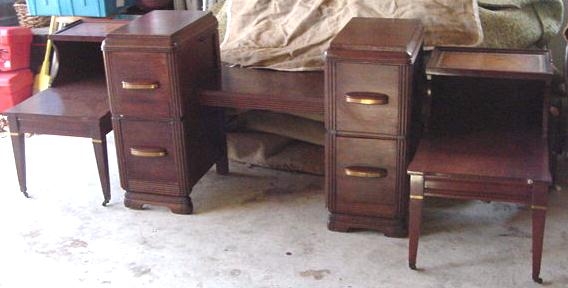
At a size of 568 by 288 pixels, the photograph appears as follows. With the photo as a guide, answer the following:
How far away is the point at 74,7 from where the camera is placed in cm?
334

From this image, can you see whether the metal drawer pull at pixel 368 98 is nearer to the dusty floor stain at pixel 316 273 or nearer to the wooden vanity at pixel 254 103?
the wooden vanity at pixel 254 103

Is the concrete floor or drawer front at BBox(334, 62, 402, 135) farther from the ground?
drawer front at BBox(334, 62, 402, 135)

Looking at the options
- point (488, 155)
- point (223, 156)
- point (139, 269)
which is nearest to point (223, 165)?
point (223, 156)

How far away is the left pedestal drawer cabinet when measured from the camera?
7.61 ft

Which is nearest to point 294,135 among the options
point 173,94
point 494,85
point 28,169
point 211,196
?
point 211,196

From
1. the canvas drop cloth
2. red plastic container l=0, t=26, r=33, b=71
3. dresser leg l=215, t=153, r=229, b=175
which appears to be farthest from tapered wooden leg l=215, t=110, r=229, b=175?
red plastic container l=0, t=26, r=33, b=71

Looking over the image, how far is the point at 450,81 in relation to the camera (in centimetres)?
240

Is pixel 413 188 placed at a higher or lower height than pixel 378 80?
lower

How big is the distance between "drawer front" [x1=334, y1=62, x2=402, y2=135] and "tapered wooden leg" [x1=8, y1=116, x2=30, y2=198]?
49.2 inches

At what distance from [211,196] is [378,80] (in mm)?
894

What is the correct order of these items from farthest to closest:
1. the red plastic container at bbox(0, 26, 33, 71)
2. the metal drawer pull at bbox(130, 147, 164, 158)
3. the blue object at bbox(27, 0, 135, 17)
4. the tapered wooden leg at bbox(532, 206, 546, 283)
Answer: the red plastic container at bbox(0, 26, 33, 71) → the blue object at bbox(27, 0, 135, 17) → the metal drawer pull at bbox(130, 147, 164, 158) → the tapered wooden leg at bbox(532, 206, 546, 283)

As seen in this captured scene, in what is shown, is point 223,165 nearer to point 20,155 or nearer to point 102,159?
point 102,159

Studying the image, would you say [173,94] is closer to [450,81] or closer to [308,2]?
[308,2]

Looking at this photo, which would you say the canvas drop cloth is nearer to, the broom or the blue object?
the blue object
